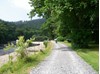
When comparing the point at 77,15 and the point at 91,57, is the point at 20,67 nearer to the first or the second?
the point at 91,57

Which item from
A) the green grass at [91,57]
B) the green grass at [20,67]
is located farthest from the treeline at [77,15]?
the green grass at [20,67]

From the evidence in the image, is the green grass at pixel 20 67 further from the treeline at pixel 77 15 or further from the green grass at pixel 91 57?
the treeline at pixel 77 15

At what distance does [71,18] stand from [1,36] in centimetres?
10691

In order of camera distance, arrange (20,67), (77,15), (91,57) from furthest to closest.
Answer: (77,15), (91,57), (20,67)

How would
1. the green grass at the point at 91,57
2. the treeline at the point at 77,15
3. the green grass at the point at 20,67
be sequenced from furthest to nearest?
the treeline at the point at 77,15 < the green grass at the point at 91,57 < the green grass at the point at 20,67

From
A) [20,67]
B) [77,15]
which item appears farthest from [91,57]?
[77,15]

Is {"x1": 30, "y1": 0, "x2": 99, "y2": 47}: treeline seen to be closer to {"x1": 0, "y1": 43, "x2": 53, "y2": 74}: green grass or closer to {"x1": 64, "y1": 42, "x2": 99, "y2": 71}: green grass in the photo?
{"x1": 64, "y1": 42, "x2": 99, "y2": 71}: green grass

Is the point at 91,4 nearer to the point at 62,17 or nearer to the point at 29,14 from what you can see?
the point at 62,17

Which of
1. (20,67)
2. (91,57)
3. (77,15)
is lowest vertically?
(91,57)

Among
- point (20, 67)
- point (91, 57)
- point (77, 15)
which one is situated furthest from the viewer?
point (77, 15)

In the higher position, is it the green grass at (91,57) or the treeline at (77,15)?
the treeline at (77,15)

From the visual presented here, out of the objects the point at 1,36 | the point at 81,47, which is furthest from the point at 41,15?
the point at 1,36

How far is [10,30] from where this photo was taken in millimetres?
182625

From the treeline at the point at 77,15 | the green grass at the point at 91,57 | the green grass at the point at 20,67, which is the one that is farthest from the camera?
the treeline at the point at 77,15
